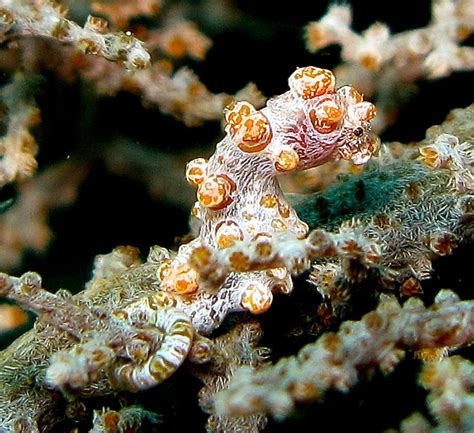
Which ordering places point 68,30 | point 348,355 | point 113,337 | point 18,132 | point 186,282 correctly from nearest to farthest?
point 348,355 → point 113,337 → point 186,282 → point 68,30 → point 18,132

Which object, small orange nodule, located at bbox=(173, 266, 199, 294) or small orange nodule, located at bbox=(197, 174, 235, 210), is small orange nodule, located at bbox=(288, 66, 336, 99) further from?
small orange nodule, located at bbox=(173, 266, 199, 294)

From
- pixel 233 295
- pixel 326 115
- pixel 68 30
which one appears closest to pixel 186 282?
pixel 233 295

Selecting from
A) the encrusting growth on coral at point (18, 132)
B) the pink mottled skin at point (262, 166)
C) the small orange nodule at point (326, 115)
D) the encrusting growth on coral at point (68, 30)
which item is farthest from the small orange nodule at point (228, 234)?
the encrusting growth on coral at point (18, 132)

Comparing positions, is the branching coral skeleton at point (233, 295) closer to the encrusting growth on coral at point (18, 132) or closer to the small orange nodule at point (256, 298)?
the small orange nodule at point (256, 298)

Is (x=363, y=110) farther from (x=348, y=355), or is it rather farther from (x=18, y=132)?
(x=18, y=132)

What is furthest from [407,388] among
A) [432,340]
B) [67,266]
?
[67,266]

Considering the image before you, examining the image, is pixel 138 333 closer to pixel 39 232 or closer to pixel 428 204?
pixel 428 204

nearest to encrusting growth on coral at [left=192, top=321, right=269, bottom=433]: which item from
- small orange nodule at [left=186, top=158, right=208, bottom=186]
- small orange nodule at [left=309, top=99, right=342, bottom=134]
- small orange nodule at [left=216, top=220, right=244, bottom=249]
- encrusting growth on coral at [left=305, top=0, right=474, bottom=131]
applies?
small orange nodule at [left=216, top=220, right=244, bottom=249]

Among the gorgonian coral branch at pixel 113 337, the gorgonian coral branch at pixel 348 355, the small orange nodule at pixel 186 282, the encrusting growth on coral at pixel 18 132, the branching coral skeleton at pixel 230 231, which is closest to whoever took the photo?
the gorgonian coral branch at pixel 348 355
